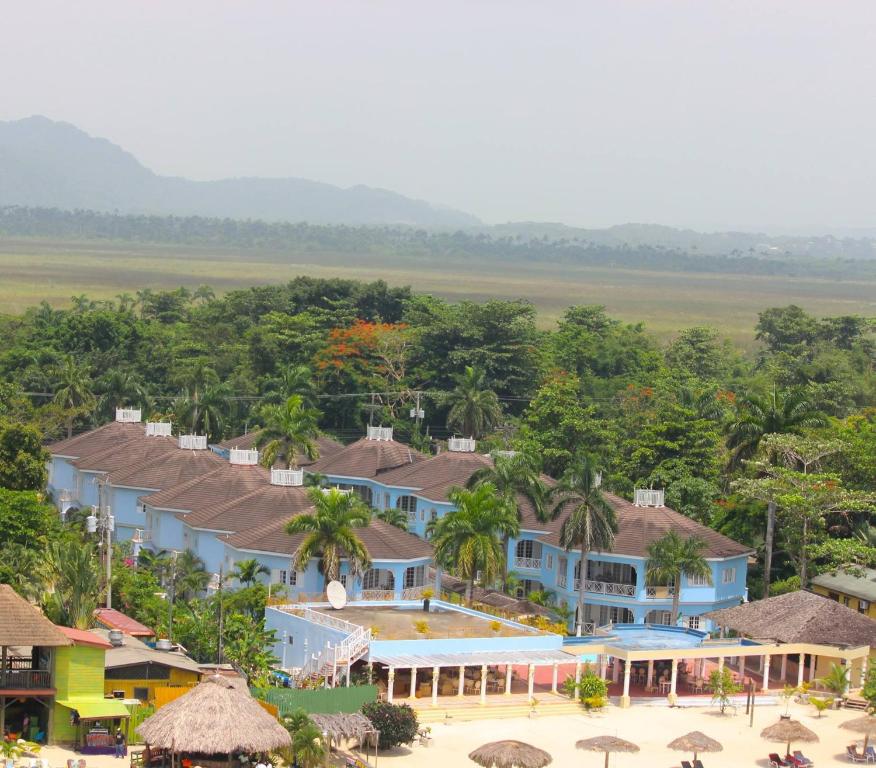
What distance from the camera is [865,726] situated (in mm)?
46375

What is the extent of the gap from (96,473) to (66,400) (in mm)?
16433

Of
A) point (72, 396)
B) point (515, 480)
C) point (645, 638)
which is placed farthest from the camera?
point (72, 396)

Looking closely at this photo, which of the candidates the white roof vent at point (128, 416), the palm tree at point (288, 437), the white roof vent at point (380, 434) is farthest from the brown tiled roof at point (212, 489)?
the white roof vent at point (128, 416)

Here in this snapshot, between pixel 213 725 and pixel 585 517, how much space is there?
843 inches

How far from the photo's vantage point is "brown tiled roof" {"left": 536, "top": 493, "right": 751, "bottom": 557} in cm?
6038

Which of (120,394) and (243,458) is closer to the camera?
(243,458)

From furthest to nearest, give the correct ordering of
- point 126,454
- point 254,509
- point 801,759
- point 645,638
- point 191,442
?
point 126,454
point 191,442
point 254,509
point 645,638
point 801,759

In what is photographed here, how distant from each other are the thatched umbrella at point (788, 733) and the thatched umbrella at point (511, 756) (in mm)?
7083

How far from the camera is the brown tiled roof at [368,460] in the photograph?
75.0 meters

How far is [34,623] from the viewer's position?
41.2 meters

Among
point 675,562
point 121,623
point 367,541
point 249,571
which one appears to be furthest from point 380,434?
point 121,623

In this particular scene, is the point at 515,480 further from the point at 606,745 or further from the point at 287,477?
the point at 606,745

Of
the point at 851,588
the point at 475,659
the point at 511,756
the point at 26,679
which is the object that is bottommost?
the point at 511,756

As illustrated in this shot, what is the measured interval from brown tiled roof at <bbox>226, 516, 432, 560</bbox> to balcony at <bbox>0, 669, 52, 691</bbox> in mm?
15110
